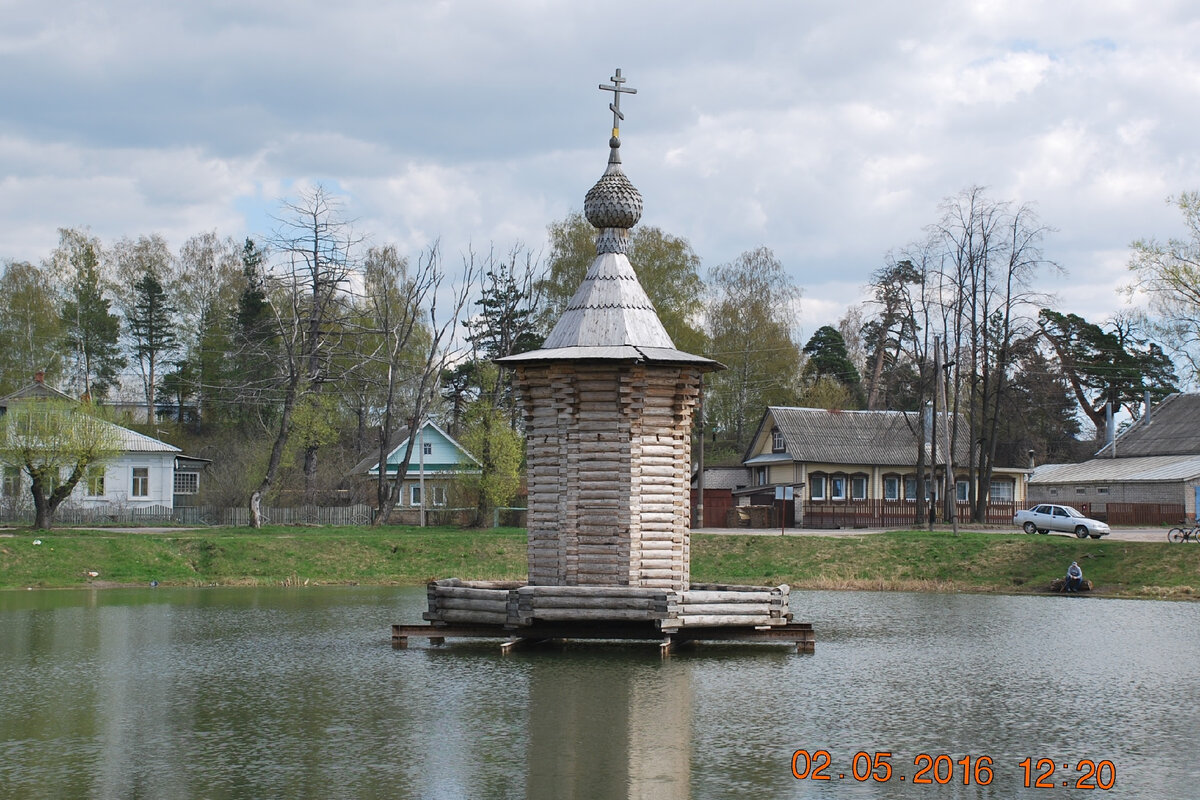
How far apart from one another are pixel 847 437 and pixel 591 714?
164 feet

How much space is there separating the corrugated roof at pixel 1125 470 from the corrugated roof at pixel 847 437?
219 inches

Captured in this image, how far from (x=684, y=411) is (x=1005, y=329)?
31747 millimetres

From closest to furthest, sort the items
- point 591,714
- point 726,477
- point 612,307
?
point 591,714 → point 612,307 → point 726,477

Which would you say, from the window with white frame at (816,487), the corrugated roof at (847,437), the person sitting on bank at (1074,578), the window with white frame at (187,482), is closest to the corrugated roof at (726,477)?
the corrugated roof at (847,437)

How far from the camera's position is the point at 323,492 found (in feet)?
A: 203

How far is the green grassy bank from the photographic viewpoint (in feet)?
120

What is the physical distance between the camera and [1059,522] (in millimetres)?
47594

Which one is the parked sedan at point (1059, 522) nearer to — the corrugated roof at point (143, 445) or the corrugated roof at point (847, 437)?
the corrugated roof at point (847, 437)

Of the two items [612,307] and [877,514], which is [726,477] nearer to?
[877,514]

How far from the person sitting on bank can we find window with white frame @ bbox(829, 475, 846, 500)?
28483 millimetres

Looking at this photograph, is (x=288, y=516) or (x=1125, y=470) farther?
(x=1125, y=470)

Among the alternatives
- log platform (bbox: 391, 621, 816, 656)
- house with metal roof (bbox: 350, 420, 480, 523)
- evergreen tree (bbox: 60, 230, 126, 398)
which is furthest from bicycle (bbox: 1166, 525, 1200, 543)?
evergreen tree (bbox: 60, 230, 126, 398)

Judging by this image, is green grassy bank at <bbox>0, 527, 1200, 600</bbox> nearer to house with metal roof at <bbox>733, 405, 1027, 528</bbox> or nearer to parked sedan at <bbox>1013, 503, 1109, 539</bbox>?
parked sedan at <bbox>1013, 503, 1109, 539</bbox>
